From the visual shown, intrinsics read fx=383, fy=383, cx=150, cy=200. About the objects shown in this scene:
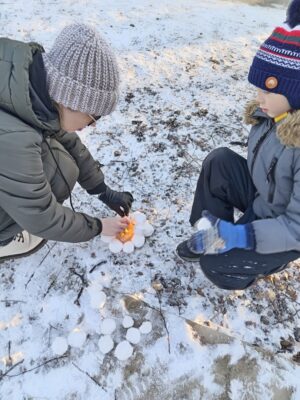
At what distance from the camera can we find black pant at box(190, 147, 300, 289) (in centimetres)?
213

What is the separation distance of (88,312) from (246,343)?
2.93 feet

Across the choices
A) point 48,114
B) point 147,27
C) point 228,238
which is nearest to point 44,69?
point 48,114

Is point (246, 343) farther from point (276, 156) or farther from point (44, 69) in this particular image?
point (44, 69)

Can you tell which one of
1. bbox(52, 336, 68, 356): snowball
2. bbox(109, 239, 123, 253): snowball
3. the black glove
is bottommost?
bbox(52, 336, 68, 356): snowball

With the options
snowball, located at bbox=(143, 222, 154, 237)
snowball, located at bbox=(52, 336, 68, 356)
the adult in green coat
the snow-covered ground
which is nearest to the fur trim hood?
the adult in green coat

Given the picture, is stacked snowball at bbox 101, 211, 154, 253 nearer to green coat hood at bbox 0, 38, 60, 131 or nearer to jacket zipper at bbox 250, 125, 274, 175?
jacket zipper at bbox 250, 125, 274, 175

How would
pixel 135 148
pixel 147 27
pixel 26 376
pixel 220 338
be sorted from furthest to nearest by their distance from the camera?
pixel 147 27, pixel 135 148, pixel 220 338, pixel 26 376

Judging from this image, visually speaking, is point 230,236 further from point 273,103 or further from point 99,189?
point 99,189

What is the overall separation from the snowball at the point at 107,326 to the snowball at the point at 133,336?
0.09 metres

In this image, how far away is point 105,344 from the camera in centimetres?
206

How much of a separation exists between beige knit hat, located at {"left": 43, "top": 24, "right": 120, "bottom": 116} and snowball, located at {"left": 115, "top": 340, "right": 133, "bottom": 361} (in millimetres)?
1252

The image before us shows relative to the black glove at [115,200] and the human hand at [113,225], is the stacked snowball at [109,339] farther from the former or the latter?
the black glove at [115,200]

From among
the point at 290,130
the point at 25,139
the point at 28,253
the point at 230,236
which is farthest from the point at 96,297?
the point at 290,130

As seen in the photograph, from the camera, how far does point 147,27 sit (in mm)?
4672
